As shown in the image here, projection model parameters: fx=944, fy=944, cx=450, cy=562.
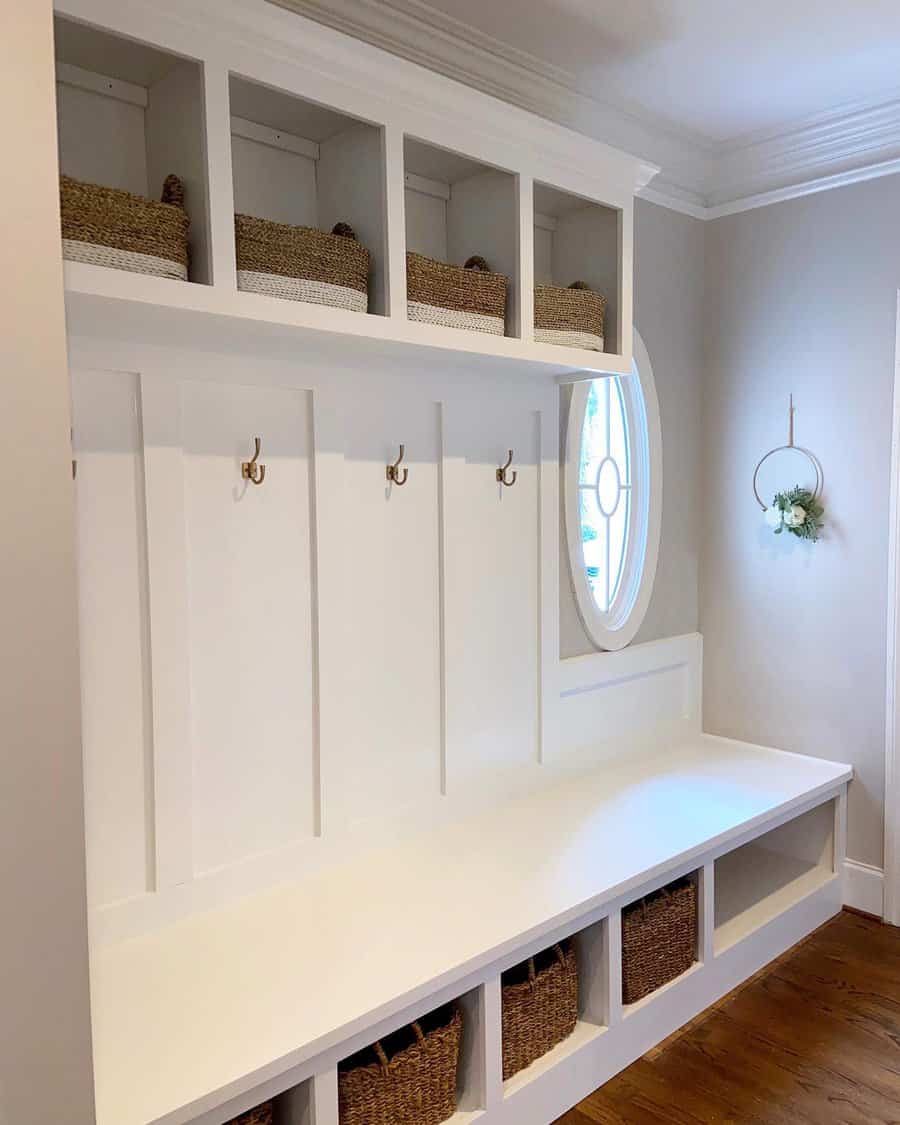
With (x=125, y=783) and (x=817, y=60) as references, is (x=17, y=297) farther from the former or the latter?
(x=817, y=60)

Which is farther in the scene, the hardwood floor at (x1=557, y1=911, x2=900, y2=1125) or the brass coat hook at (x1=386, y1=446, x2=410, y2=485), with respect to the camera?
the brass coat hook at (x1=386, y1=446, x2=410, y2=485)

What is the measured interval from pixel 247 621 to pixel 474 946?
83 centimetres

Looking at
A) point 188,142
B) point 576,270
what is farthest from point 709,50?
point 188,142

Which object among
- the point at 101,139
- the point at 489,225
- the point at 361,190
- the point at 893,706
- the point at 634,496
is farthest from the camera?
the point at 634,496

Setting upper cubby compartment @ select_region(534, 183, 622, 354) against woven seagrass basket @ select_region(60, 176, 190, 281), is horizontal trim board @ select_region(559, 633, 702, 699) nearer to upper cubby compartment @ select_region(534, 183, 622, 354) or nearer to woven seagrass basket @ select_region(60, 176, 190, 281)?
upper cubby compartment @ select_region(534, 183, 622, 354)

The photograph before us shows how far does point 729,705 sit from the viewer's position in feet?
11.1

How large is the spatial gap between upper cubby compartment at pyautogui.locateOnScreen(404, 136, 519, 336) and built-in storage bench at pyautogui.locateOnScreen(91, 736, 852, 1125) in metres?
1.28

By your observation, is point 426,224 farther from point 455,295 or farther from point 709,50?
point 709,50

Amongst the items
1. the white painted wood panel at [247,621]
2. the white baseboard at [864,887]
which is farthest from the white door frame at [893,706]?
the white painted wood panel at [247,621]

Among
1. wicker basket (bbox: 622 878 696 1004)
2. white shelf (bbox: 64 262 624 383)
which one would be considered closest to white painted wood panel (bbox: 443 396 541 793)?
white shelf (bbox: 64 262 624 383)

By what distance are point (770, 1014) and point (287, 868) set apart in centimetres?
136

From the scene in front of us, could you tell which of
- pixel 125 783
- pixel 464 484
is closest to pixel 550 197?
pixel 464 484

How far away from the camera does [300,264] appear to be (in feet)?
5.93

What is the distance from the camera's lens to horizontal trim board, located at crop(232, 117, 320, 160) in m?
2.00
